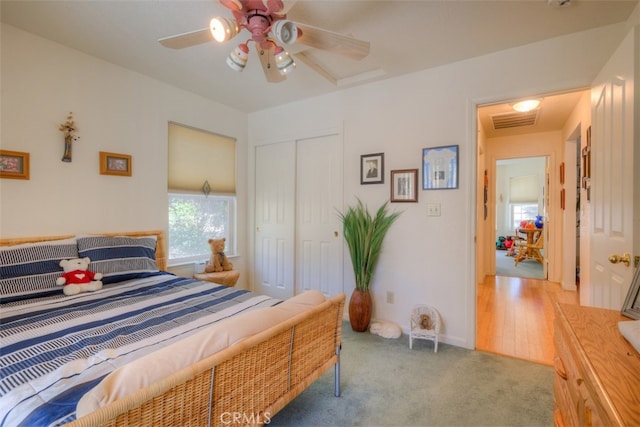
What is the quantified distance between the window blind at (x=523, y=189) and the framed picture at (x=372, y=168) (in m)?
7.72

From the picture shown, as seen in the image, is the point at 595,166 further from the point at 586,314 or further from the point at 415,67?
the point at 415,67

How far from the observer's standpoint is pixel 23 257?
1.88 m

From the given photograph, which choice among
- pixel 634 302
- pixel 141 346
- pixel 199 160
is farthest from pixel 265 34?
pixel 199 160

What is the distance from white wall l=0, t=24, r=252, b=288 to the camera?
211cm

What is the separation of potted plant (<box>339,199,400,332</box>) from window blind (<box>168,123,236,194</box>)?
176cm

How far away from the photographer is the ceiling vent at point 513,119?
3.74 metres

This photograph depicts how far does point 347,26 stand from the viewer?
2.01 m

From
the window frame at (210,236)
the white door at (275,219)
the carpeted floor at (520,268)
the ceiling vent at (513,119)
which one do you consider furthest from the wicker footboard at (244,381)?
the carpeted floor at (520,268)

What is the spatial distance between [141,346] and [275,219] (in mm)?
2515

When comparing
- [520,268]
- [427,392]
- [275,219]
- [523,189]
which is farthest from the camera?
[523,189]

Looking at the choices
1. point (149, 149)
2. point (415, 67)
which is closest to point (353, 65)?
point (415, 67)

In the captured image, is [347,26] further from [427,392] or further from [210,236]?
[210,236]

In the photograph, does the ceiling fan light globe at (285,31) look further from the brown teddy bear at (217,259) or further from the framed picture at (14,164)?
the brown teddy bear at (217,259)

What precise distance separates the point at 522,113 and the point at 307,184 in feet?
9.47
